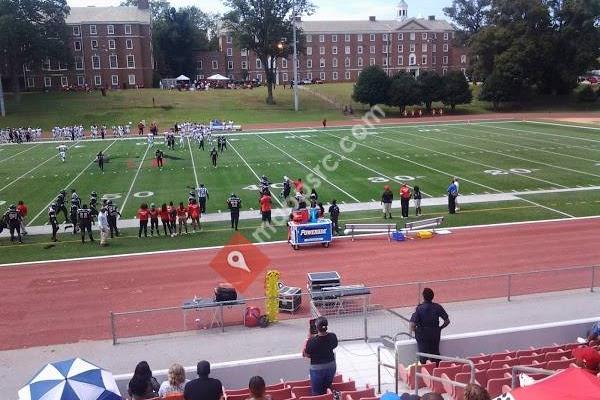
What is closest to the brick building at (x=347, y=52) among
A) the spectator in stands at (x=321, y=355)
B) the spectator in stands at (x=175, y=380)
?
the spectator in stands at (x=321, y=355)

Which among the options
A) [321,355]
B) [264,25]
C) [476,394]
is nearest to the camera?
[476,394]

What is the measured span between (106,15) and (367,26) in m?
46.3

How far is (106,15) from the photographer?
283 feet

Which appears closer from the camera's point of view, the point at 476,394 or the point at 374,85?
the point at 476,394

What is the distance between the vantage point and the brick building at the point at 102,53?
85062 millimetres

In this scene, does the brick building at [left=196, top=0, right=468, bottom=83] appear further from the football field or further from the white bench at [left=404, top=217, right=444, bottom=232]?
the white bench at [left=404, top=217, right=444, bottom=232]

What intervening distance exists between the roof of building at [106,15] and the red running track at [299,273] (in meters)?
75.9

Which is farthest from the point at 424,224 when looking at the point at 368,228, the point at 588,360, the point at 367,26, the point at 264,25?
the point at 367,26

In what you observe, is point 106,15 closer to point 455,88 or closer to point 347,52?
point 347,52

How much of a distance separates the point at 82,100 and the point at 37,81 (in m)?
18.4

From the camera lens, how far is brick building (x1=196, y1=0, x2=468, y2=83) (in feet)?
345

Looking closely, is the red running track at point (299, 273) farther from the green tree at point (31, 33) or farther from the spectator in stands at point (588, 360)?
the green tree at point (31, 33)

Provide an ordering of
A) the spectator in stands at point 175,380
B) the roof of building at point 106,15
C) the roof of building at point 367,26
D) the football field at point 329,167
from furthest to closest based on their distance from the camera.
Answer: the roof of building at point 367,26, the roof of building at point 106,15, the football field at point 329,167, the spectator in stands at point 175,380

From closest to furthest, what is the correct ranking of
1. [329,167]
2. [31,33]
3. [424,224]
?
1. [424,224]
2. [329,167]
3. [31,33]
